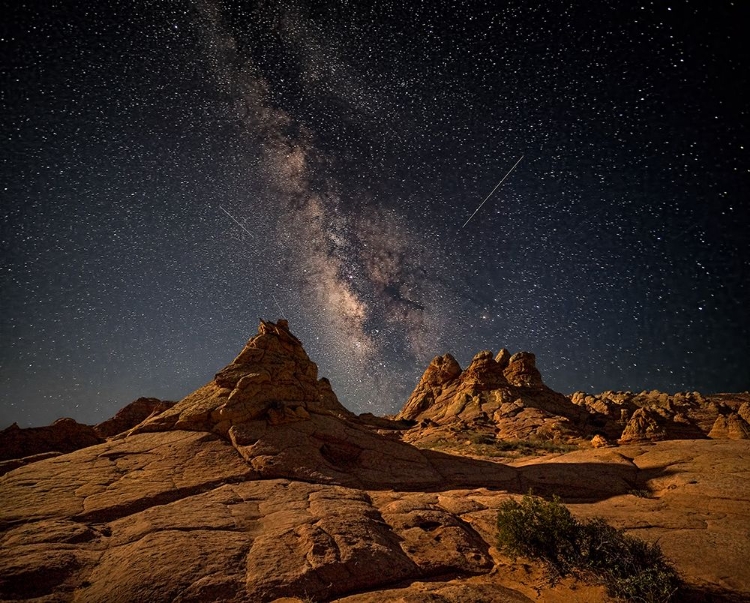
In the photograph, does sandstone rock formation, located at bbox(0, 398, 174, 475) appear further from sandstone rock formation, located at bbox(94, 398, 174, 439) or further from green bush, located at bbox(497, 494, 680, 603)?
green bush, located at bbox(497, 494, 680, 603)

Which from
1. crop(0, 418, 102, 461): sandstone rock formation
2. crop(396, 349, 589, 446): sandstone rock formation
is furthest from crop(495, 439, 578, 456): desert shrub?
crop(0, 418, 102, 461): sandstone rock formation

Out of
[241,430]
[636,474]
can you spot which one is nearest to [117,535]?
[241,430]

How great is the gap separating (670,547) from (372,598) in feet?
27.6

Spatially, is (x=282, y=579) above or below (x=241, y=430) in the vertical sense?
below

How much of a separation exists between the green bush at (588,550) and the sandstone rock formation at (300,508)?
49 centimetres

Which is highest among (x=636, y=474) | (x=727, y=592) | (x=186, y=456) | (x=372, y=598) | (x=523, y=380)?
(x=523, y=380)

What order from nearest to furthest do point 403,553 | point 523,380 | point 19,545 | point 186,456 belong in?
1. point 19,545
2. point 403,553
3. point 186,456
4. point 523,380

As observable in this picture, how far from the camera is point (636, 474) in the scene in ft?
53.8

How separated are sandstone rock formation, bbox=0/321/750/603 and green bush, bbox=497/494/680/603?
1.62ft

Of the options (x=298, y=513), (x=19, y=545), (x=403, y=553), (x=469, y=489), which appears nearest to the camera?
(x=19, y=545)

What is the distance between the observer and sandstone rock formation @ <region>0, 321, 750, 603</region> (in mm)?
7492

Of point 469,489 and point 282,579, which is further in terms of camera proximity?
point 469,489

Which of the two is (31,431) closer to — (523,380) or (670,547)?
(670,547)

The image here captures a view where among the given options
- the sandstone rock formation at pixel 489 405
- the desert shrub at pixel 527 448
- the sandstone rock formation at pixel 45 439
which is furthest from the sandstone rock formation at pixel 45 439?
the sandstone rock formation at pixel 489 405
